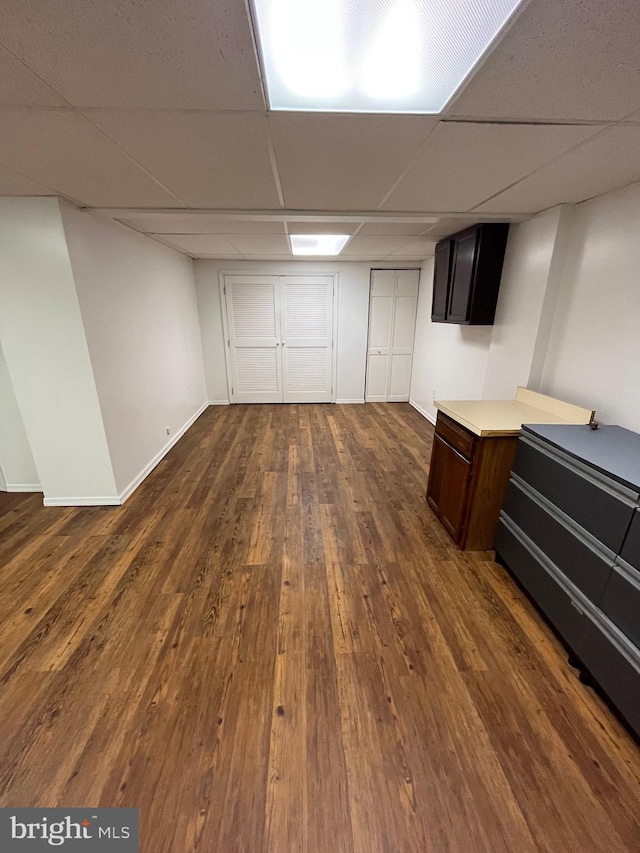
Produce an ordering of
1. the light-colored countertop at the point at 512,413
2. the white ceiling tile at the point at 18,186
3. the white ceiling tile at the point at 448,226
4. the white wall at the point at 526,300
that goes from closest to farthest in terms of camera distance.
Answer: the white ceiling tile at the point at 18,186 → the light-colored countertop at the point at 512,413 → the white wall at the point at 526,300 → the white ceiling tile at the point at 448,226

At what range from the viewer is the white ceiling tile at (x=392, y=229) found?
114 inches

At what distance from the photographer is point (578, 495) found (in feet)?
5.08

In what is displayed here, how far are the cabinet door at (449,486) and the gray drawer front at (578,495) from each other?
0.37 m

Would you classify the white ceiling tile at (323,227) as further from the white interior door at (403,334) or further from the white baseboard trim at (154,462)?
the white baseboard trim at (154,462)

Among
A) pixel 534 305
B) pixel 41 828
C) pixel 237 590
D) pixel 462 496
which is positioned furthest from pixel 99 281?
pixel 534 305

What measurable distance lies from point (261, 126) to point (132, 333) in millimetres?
2291

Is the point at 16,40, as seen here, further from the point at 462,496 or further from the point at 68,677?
the point at 462,496

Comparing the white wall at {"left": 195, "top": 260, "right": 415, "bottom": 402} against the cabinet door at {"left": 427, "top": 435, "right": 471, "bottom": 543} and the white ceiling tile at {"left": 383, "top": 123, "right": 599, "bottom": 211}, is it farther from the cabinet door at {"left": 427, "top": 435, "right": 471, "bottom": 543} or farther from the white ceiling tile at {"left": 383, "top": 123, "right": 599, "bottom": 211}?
the cabinet door at {"left": 427, "top": 435, "right": 471, "bottom": 543}

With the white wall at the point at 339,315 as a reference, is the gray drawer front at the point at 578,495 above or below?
below

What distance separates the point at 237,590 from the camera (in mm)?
1998

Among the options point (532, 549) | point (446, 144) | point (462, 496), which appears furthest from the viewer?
point (462, 496)

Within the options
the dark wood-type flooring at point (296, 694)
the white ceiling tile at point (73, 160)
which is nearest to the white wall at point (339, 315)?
the white ceiling tile at point (73, 160)

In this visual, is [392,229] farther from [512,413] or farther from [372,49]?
[372,49]

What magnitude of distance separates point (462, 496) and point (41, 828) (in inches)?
92.6
